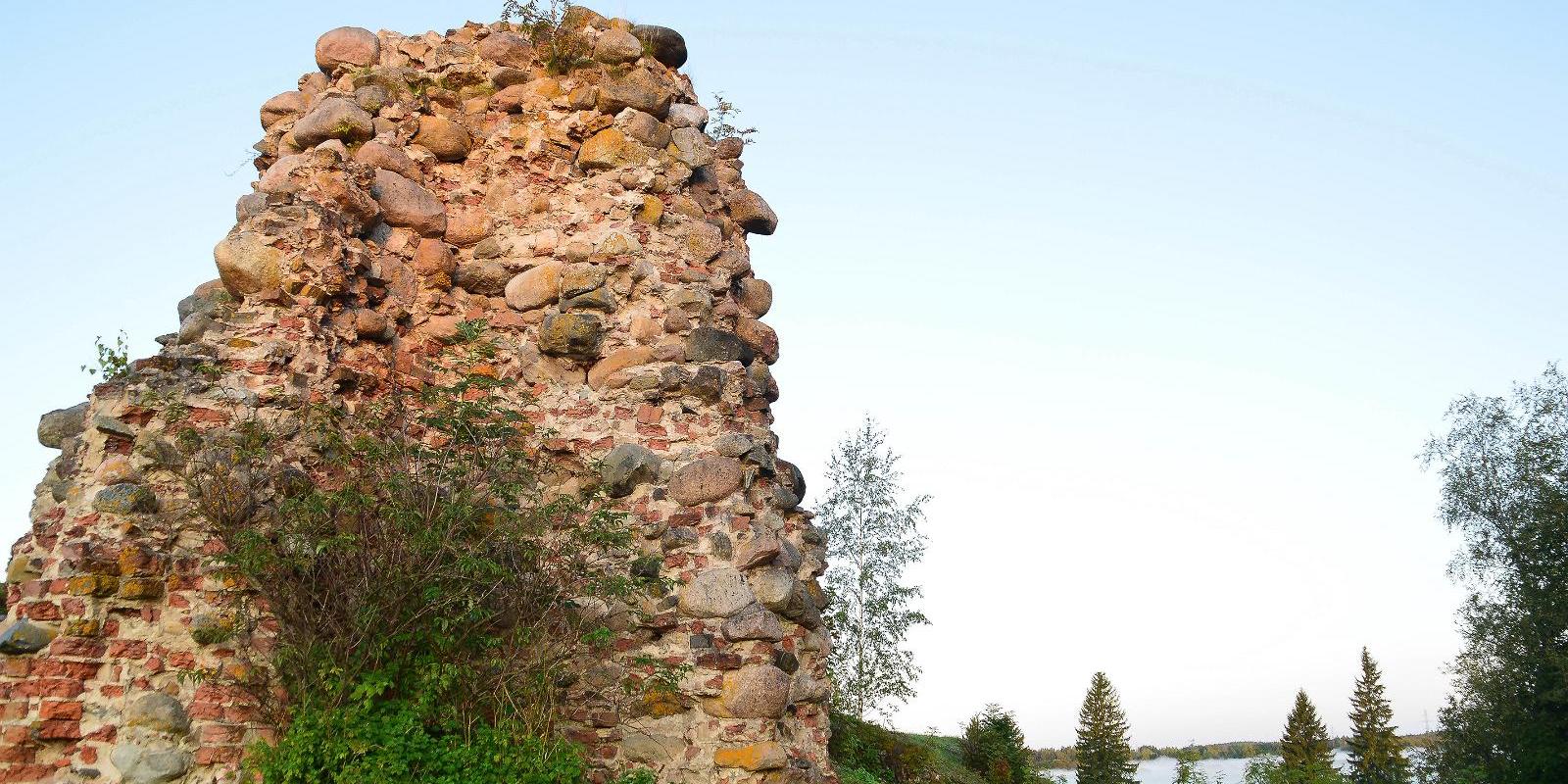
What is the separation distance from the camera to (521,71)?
8.59 m

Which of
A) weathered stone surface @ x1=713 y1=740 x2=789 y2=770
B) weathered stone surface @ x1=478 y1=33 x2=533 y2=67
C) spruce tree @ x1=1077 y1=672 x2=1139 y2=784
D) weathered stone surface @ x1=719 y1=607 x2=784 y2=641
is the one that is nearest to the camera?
weathered stone surface @ x1=713 y1=740 x2=789 y2=770

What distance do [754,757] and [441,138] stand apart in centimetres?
521

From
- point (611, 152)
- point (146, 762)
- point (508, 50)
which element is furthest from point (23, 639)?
point (508, 50)

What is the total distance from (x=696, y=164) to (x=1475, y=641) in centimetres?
2550

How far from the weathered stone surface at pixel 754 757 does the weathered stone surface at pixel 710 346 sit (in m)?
2.66

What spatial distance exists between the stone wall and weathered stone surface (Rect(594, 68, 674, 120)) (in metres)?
0.02

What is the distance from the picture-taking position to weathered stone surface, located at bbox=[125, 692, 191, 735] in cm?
530

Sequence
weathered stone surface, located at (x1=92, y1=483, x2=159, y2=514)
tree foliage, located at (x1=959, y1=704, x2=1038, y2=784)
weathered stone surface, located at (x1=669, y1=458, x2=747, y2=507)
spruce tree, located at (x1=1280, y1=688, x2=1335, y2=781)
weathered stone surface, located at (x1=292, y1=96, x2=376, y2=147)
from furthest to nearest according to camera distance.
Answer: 1. spruce tree, located at (x1=1280, y1=688, x2=1335, y2=781)
2. tree foliage, located at (x1=959, y1=704, x2=1038, y2=784)
3. weathered stone surface, located at (x1=292, y1=96, x2=376, y2=147)
4. weathered stone surface, located at (x1=669, y1=458, x2=747, y2=507)
5. weathered stone surface, located at (x1=92, y1=483, x2=159, y2=514)

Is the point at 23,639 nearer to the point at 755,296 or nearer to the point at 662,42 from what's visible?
the point at 755,296

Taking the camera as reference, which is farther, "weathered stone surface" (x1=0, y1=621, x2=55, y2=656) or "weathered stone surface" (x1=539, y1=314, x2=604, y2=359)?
"weathered stone surface" (x1=539, y1=314, x2=604, y2=359)

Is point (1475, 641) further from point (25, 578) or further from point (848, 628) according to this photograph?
point (25, 578)

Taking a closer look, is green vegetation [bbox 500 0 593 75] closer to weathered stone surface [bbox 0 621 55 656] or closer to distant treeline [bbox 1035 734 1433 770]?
weathered stone surface [bbox 0 621 55 656]

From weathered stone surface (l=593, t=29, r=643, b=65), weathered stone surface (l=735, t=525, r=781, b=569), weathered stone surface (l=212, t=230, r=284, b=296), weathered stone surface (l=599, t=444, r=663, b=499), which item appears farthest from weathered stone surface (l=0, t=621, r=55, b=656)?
weathered stone surface (l=593, t=29, r=643, b=65)

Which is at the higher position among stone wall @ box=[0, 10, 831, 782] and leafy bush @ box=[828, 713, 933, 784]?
stone wall @ box=[0, 10, 831, 782]
